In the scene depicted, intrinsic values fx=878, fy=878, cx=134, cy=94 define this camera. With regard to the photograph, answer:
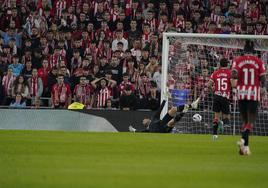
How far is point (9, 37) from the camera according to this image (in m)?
28.9

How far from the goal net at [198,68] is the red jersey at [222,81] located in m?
2.31

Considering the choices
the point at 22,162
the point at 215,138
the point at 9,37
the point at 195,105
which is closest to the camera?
the point at 22,162

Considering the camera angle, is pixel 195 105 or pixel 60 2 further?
pixel 60 2

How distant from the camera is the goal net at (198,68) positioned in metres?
25.1

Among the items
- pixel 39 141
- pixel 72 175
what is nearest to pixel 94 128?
pixel 39 141

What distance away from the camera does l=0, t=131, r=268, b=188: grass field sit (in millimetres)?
11070

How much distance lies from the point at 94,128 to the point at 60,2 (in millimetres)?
6908

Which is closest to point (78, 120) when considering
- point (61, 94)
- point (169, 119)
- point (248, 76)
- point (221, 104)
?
point (61, 94)

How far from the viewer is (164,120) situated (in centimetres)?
2419

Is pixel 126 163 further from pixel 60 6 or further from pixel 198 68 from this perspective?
pixel 60 6

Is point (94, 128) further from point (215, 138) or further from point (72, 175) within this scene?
point (72, 175)

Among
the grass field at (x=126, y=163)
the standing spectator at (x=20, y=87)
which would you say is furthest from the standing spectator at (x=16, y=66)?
the grass field at (x=126, y=163)

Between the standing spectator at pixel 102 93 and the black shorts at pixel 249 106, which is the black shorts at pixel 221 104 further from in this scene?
the black shorts at pixel 249 106

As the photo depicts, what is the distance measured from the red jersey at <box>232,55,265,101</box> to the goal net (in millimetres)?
8131
